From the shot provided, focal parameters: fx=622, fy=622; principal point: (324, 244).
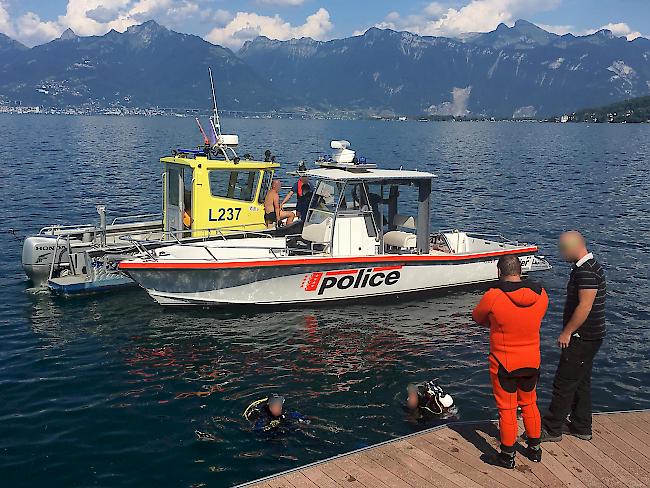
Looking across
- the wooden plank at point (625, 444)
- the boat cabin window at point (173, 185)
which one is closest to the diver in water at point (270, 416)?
the wooden plank at point (625, 444)

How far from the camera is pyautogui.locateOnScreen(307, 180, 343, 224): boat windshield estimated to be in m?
15.0

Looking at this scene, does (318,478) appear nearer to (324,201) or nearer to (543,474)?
(543,474)

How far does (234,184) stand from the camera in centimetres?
1708

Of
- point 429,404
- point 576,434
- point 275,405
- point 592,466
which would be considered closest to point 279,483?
point 275,405

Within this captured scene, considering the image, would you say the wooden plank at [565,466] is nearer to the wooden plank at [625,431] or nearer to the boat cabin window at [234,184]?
the wooden plank at [625,431]

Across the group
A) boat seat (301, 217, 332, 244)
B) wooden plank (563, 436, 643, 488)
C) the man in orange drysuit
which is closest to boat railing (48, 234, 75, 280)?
boat seat (301, 217, 332, 244)

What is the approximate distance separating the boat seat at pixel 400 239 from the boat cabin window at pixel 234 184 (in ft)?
13.4

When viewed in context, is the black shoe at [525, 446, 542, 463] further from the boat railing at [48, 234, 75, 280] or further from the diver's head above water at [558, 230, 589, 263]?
the boat railing at [48, 234, 75, 280]

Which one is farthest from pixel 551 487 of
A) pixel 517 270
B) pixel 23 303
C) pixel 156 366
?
pixel 23 303

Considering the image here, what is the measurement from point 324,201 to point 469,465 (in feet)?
29.9

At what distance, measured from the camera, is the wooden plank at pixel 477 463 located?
670 centimetres

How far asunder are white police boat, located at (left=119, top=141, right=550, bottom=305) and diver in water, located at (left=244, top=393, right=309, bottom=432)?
461cm

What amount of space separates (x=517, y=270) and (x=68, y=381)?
830 cm

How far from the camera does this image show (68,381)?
36.5 feet
